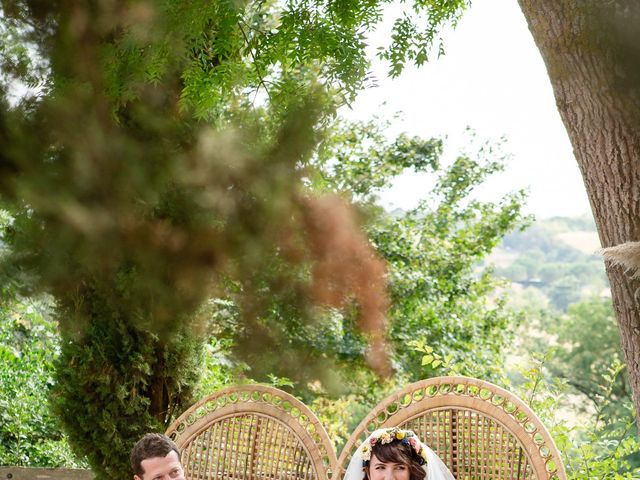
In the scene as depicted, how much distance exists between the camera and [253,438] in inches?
124

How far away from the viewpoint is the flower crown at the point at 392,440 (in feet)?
8.34

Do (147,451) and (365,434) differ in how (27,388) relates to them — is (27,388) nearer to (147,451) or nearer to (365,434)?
(147,451)

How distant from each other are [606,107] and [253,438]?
65.5 inches

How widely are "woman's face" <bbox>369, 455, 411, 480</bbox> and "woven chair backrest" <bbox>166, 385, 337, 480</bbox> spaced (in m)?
0.41

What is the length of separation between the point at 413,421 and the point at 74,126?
83.5 inches

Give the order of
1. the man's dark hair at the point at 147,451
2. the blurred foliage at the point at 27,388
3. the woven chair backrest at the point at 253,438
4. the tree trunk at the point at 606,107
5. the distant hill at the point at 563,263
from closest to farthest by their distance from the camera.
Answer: the tree trunk at the point at 606,107 → the man's dark hair at the point at 147,451 → the woven chair backrest at the point at 253,438 → the blurred foliage at the point at 27,388 → the distant hill at the point at 563,263

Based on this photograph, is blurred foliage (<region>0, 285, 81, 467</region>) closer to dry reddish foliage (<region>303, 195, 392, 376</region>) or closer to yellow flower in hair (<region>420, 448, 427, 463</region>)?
dry reddish foliage (<region>303, 195, 392, 376</region>)

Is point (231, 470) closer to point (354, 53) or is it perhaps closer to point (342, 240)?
point (354, 53)

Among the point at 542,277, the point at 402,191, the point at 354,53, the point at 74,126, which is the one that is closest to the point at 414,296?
the point at 402,191

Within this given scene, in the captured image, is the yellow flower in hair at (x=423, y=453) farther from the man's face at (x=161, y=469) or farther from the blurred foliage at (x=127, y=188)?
Result: the blurred foliage at (x=127, y=188)

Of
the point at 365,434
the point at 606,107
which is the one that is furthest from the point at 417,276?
the point at 606,107

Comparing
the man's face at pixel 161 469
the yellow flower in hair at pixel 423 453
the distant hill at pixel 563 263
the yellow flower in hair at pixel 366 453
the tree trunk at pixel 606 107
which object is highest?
the distant hill at pixel 563 263

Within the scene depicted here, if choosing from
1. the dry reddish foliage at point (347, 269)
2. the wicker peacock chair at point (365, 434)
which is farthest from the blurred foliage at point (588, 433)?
the dry reddish foliage at point (347, 269)

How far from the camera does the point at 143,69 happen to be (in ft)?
11.1
